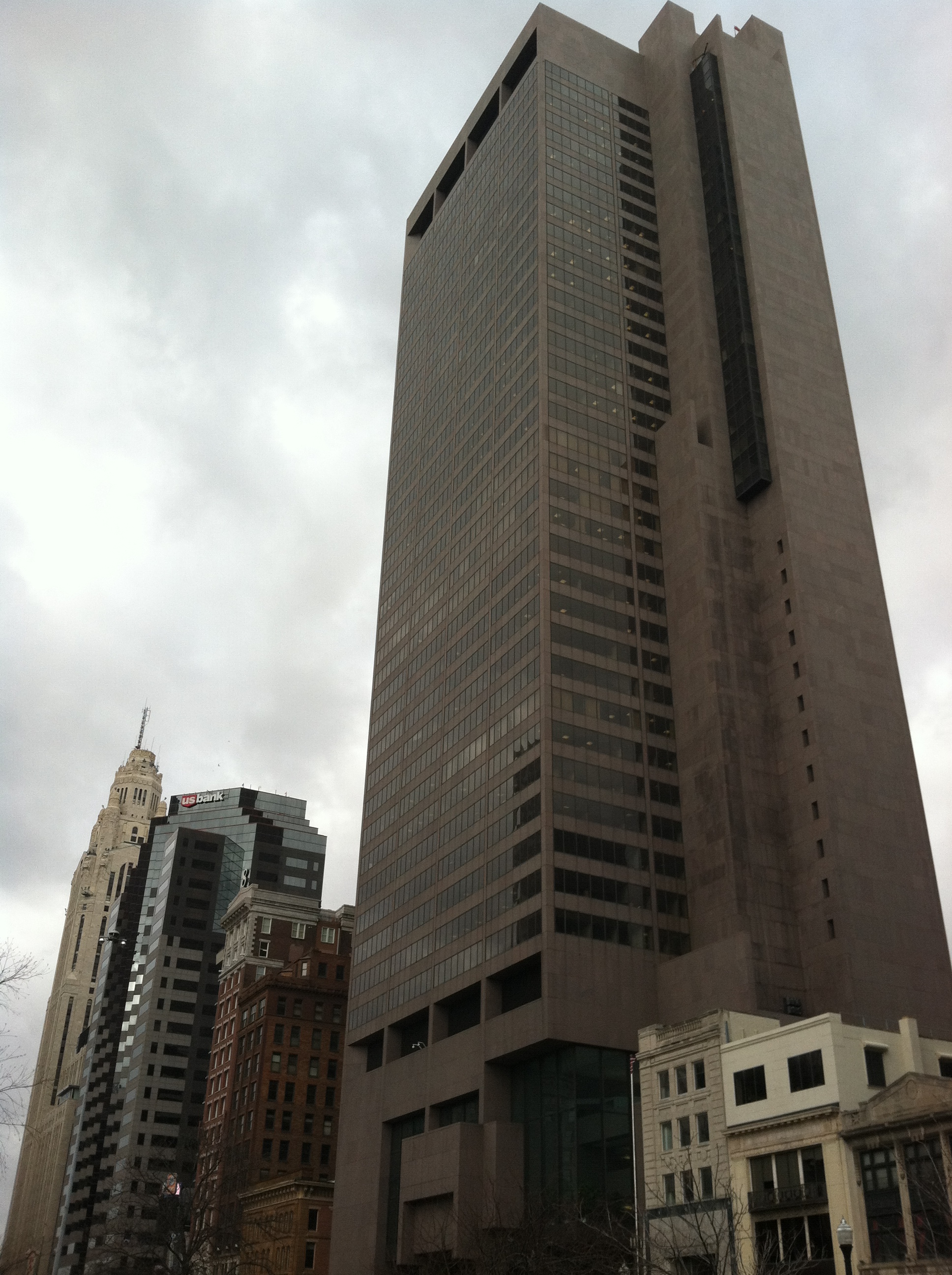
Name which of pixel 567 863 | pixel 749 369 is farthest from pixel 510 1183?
pixel 749 369

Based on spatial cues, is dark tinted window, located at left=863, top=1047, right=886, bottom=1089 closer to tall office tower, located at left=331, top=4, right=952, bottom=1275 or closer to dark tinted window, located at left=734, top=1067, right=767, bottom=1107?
dark tinted window, located at left=734, top=1067, right=767, bottom=1107

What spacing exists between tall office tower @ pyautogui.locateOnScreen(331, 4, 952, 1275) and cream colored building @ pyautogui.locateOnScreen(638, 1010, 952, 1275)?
13512 mm

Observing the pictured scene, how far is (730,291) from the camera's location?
13825 cm

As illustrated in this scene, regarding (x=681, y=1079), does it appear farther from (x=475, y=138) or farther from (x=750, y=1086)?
(x=475, y=138)

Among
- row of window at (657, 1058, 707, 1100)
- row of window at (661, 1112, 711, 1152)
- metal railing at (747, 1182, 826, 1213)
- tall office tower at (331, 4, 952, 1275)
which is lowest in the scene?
metal railing at (747, 1182, 826, 1213)

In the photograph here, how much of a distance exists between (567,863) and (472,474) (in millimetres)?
54077

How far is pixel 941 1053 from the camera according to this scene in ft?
256

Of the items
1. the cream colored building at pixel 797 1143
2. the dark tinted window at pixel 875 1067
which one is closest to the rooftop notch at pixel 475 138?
the cream colored building at pixel 797 1143

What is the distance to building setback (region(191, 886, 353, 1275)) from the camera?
432 ft

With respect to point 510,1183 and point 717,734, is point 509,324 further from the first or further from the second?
point 510,1183

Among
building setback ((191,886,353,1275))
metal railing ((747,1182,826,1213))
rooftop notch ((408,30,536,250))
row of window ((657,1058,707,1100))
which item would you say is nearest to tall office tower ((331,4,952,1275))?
rooftop notch ((408,30,536,250))

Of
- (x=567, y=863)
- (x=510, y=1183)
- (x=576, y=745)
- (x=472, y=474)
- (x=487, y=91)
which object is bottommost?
(x=510, y=1183)

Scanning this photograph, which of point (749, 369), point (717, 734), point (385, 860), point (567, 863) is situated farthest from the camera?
point (385, 860)

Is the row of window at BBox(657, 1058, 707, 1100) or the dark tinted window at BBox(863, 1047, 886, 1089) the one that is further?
the row of window at BBox(657, 1058, 707, 1100)
